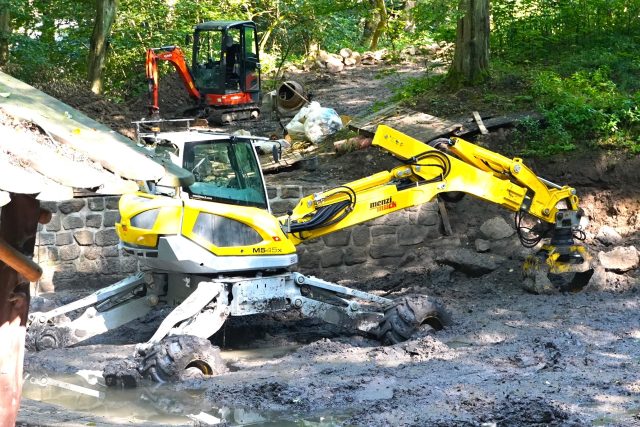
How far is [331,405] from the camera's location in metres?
7.92

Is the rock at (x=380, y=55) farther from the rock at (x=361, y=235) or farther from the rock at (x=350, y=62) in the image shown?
the rock at (x=361, y=235)

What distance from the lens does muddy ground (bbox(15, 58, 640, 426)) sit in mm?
7602

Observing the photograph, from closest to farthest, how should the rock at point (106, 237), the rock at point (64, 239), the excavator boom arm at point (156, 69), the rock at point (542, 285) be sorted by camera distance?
the rock at point (542, 285)
the rock at point (64, 239)
the rock at point (106, 237)
the excavator boom arm at point (156, 69)

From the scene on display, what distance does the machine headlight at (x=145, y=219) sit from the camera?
9258mm

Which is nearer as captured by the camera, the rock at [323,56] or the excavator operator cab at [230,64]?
the excavator operator cab at [230,64]

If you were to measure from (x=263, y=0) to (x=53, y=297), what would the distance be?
14.8 meters

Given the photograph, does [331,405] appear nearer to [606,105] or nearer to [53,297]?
[53,297]

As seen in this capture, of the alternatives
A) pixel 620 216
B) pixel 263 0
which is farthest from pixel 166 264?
pixel 263 0

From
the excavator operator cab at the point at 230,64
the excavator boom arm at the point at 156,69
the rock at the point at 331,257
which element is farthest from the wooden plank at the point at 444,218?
the excavator operator cab at the point at 230,64

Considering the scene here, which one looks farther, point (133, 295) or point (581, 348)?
point (133, 295)

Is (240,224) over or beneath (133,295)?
over

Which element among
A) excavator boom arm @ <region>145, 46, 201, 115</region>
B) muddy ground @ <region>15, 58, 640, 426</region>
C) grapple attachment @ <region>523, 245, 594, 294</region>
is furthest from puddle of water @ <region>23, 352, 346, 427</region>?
excavator boom arm @ <region>145, 46, 201, 115</region>

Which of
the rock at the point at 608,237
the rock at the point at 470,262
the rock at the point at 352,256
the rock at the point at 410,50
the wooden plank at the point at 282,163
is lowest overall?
the rock at the point at 352,256

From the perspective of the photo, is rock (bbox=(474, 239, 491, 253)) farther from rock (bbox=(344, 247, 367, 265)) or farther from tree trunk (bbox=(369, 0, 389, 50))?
tree trunk (bbox=(369, 0, 389, 50))
